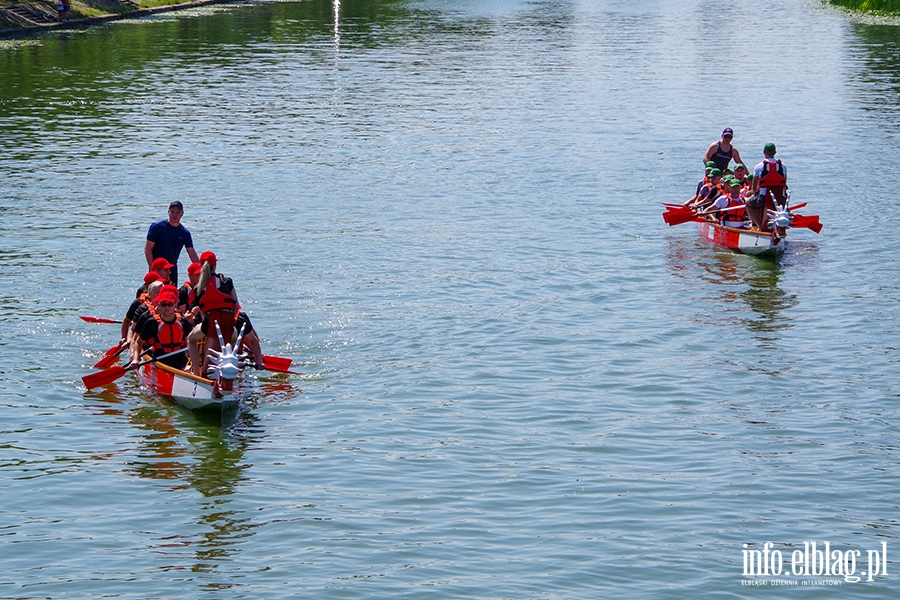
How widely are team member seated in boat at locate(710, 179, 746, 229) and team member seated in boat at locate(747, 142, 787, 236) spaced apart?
464mm

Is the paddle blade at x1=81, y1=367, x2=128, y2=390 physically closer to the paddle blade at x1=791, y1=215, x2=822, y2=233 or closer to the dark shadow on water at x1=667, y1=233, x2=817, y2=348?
the dark shadow on water at x1=667, y1=233, x2=817, y2=348

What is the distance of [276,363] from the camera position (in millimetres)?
19266

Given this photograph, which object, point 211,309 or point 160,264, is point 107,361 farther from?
point 211,309

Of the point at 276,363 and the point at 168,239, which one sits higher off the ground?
the point at 168,239

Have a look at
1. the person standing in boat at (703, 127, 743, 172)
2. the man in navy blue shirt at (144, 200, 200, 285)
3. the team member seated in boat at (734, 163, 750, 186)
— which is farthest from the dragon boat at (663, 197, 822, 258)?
the man in navy blue shirt at (144, 200, 200, 285)

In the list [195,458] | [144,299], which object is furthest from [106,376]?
[195,458]

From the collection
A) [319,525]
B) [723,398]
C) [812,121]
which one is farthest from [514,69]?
[319,525]

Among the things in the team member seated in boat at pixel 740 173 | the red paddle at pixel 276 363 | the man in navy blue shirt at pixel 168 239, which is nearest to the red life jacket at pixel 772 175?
the team member seated in boat at pixel 740 173

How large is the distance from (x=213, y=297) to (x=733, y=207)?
46.7ft

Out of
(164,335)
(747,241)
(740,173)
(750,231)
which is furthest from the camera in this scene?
(740,173)

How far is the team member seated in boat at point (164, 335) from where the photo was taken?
18.5 m

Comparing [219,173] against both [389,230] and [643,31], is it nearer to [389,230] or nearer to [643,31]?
[389,230]

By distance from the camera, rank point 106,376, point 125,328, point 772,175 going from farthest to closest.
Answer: point 772,175 < point 125,328 < point 106,376

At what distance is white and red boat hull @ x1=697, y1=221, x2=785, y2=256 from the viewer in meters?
26.7
